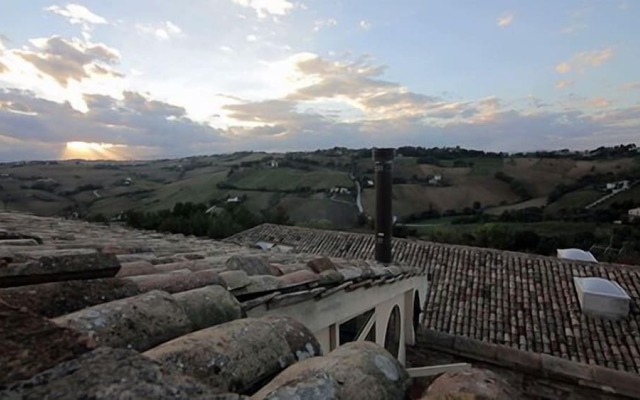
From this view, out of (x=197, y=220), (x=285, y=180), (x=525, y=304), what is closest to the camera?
(x=525, y=304)

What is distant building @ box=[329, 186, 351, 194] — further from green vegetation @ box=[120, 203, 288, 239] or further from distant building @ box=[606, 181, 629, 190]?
distant building @ box=[606, 181, 629, 190]

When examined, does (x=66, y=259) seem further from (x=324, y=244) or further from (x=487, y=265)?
(x=324, y=244)

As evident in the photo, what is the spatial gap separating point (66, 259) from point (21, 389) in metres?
1.04

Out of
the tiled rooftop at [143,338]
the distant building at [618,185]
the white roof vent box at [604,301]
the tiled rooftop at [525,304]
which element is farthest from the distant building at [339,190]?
the tiled rooftop at [143,338]

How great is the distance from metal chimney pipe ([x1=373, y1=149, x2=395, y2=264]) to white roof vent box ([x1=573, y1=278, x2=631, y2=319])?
580 centimetres

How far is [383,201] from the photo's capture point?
6488 millimetres

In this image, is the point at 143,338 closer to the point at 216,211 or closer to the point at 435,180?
the point at 216,211

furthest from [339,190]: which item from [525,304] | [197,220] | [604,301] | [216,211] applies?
[604,301]

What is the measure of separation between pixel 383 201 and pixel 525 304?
5.99m

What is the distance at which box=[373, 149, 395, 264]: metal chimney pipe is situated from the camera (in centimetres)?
640

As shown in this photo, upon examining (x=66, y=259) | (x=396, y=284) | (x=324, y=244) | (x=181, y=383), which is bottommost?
(x=324, y=244)

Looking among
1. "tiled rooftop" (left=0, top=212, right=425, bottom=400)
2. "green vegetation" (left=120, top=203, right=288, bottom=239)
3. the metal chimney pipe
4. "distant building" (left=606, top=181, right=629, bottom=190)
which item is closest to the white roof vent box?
the metal chimney pipe

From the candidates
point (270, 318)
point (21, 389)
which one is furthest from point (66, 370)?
point (270, 318)

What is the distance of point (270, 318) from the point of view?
1.72 metres
